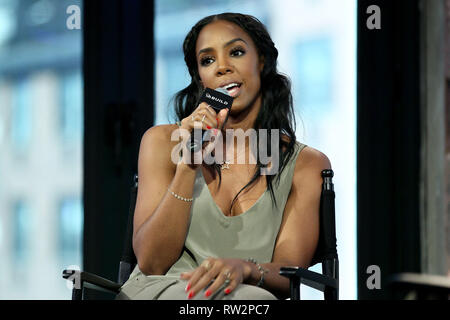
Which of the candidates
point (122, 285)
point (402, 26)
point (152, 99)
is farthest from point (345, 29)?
point (122, 285)

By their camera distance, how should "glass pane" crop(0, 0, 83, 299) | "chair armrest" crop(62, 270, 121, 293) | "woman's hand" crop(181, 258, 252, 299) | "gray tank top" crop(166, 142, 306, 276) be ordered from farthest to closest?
"glass pane" crop(0, 0, 83, 299) < "gray tank top" crop(166, 142, 306, 276) < "chair armrest" crop(62, 270, 121, 293) < "woman's hand" crop(181, 258, 252, 299)

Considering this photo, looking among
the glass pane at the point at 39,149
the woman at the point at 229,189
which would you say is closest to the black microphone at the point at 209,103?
the woman at the point at 229,189

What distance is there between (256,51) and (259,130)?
9.1 inches

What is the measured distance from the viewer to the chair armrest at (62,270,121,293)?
1.71 metres

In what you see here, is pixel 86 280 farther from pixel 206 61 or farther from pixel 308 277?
pixel 206 61

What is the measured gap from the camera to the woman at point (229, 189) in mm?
1779

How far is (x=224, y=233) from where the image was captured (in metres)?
1.88

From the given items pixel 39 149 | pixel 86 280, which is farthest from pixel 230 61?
pixel 39 149

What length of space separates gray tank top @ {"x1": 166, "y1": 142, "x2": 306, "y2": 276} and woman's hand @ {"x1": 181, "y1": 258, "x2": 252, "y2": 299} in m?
0.26

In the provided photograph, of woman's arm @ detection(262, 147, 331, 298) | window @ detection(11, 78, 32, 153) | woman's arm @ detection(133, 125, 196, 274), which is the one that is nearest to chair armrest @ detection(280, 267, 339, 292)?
woman's arm @ detection(262, 147, 331, 298)

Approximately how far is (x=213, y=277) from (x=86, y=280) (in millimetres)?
363

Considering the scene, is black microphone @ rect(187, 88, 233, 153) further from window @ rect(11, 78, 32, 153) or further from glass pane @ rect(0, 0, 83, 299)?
window @ rect(11, 78, 32, 153)

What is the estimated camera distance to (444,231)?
3.14m
